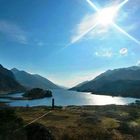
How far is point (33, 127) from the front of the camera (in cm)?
3250

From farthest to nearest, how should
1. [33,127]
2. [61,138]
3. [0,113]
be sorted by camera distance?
1. [0,113]
2. [61,138]
3. [33,127]

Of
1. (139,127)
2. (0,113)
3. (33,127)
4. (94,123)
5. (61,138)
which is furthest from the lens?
(94,123)

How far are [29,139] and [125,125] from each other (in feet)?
77.6

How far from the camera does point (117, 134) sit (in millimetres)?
43562

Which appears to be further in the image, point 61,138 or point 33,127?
point 61,138

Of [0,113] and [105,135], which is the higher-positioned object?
[0,113]

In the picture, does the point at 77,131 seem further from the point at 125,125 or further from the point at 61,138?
the point at 125,125

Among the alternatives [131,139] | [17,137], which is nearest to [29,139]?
[17,137]

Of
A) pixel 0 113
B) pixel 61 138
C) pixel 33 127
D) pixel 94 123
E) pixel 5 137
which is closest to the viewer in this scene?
pixel 5 137

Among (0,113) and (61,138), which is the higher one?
(0,113)

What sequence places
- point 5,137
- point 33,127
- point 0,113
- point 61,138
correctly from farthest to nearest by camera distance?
point 0,113
point 61,138
point 33,127
point 5,137

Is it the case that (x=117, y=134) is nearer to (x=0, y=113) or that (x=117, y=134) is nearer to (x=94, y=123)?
(x=94, y=123)

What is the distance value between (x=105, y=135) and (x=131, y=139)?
12.7ft

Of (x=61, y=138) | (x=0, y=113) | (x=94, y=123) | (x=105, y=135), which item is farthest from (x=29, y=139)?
(x=94, y=123)
